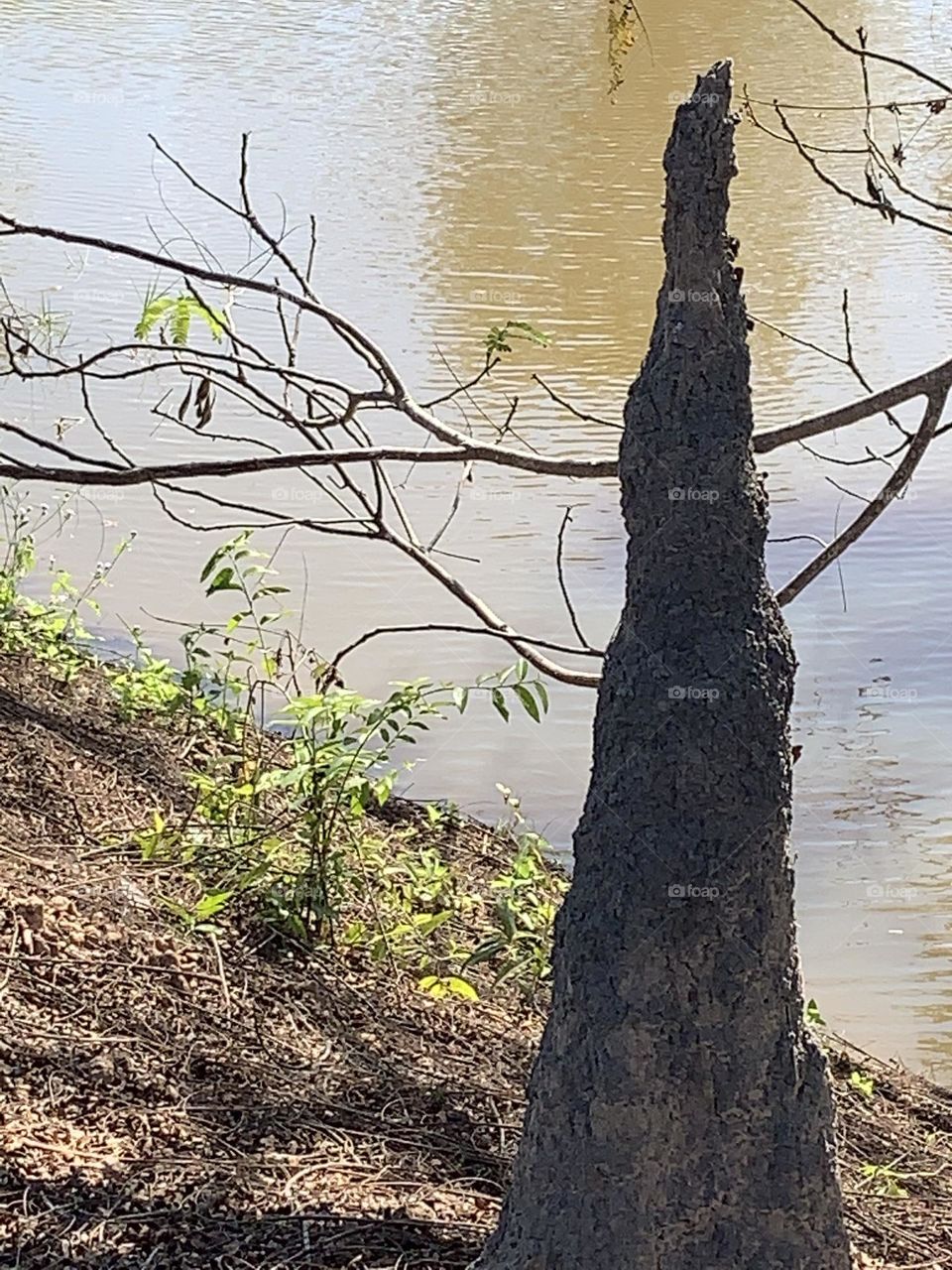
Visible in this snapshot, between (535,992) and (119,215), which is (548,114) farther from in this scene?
(535,992)

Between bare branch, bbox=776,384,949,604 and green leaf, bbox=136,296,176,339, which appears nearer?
bare branch, bbox=776,384,949,604

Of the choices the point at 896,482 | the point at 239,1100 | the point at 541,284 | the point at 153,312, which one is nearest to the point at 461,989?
the point at 239,1100

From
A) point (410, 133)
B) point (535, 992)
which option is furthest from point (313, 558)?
point (410, 133)

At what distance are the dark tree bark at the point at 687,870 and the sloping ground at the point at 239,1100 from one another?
53cm

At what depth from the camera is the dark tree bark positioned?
7.73 ft

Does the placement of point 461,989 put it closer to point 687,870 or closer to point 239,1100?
point 239,1100

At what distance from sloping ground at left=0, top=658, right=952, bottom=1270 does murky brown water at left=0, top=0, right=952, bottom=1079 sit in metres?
1.60

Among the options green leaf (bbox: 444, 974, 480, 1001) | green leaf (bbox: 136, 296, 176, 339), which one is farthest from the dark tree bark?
green leaf (bbox: 136, 296, 176, 339)

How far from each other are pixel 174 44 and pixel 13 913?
51.9 ft

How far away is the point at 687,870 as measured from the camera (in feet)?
7.70

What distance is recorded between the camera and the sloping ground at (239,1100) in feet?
9.38

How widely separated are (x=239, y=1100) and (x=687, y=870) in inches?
53.1

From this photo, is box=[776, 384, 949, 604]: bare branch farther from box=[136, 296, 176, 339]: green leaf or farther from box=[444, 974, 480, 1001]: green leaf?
box=[136, 296, 176, 339]: green leaf

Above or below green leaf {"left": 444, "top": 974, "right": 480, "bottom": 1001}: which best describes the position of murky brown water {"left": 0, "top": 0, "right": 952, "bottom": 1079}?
above
